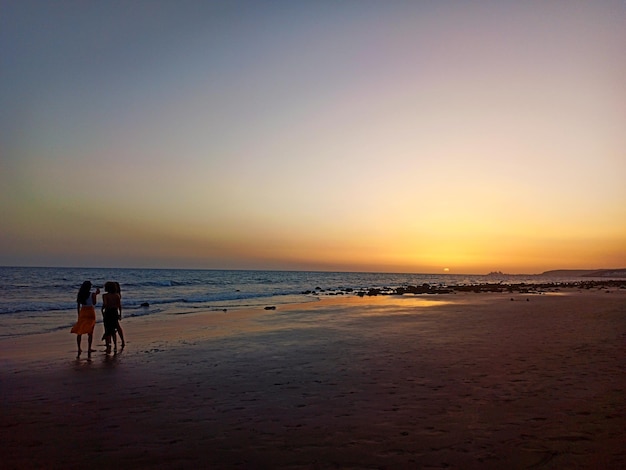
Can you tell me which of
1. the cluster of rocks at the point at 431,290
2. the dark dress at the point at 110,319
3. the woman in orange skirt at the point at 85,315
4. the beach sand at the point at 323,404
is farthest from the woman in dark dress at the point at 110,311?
the cluster of rocks at the point at 431,290

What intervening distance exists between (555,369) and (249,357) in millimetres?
8785

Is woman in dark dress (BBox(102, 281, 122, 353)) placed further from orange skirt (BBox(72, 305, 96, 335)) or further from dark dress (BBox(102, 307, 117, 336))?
A: orange skirt (BBox(72, 305, 96, 335))

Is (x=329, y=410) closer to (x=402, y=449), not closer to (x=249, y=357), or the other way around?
(x=402, y=449)

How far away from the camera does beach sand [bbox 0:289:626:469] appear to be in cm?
595

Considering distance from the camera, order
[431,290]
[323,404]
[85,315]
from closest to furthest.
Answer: [323,404]
[85,315]
[431,290]

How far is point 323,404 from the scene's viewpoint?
8383 millimetres

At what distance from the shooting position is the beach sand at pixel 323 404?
234 inches

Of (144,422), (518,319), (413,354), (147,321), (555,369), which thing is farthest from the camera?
(147,321)

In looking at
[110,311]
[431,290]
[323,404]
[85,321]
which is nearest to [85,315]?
[85,321]

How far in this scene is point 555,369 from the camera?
11055mm

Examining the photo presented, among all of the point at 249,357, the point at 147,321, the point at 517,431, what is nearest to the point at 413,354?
the point at 249,357

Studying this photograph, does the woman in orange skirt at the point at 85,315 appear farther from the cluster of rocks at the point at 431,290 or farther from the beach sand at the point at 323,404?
the cluster of rocks at the point at 431,290

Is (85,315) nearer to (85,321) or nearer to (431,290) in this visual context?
(85,321)

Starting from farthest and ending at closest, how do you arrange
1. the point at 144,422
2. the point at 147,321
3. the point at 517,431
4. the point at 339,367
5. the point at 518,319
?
the point at 147,321, the point at 518,319, the point at 339,367, the point at 144,422, the point at 517,431
